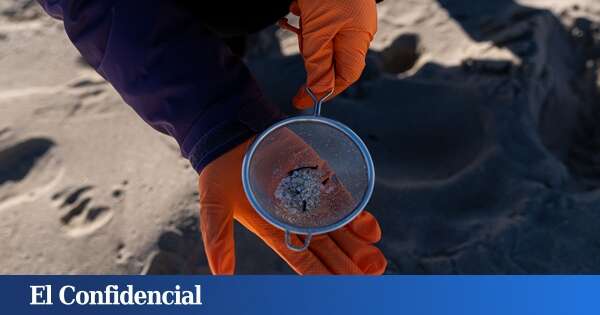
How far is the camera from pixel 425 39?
7.47ft

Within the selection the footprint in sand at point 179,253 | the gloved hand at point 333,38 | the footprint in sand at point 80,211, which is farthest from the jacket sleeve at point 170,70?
the footprint in sand at point 80,211

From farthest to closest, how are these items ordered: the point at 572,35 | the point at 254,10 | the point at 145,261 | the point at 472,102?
the point at 572,35
the point at 472,102
the point at 145,261
the point at 254,10

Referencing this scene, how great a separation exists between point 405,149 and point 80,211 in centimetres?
104

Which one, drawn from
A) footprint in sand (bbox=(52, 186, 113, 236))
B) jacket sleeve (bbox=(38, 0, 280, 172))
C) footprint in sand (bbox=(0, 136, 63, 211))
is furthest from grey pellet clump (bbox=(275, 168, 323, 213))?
footprint in sand (bbox=(0, 136, 63, 211))

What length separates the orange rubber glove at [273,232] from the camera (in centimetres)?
144

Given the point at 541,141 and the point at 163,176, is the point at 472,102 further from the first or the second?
the point at 163,176

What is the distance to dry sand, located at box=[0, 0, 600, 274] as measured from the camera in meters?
1.79

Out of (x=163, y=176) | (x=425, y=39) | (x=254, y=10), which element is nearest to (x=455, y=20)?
(x=425, y=39)

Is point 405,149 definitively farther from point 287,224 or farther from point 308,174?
Answer: point 287,224

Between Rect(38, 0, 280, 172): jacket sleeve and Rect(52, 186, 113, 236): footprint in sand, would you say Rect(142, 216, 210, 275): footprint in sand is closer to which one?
Rect(52, 186, 113, 236): footprint in sand

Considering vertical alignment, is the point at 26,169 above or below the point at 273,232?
below

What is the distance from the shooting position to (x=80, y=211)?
1.86 m

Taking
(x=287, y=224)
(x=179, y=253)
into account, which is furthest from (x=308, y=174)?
(x=179, y=253)

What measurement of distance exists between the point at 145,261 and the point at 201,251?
0.53 ft
